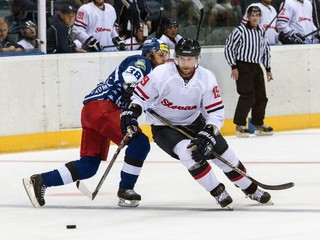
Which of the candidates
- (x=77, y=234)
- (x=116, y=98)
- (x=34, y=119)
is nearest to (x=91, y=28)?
(x=34, y=119)

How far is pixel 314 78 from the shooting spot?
41.9 ft

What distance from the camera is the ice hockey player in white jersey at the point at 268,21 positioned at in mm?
12805

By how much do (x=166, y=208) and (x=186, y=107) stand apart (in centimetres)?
63

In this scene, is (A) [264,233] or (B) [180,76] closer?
(A) [264,233]

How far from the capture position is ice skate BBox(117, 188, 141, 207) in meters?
7.35

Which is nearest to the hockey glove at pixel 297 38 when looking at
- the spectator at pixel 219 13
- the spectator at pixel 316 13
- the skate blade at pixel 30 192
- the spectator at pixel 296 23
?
the spectator at pixel 296 23

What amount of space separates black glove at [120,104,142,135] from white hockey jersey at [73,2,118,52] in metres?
4.42

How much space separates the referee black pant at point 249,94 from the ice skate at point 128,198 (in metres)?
4.64

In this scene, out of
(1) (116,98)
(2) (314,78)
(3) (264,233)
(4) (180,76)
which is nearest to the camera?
(3) (264,233)

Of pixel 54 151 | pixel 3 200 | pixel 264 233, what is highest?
pixel 264 233

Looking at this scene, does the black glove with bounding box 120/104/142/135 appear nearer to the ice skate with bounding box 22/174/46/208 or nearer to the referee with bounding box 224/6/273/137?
the ice skate with bounding box 22/174/46/208

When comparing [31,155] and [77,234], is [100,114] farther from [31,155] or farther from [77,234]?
[31,155]

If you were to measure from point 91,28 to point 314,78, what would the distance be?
8.50 feet

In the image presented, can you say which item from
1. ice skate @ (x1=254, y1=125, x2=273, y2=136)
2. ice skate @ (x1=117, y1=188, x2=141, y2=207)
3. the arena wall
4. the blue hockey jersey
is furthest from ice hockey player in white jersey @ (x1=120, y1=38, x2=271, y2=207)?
ice skate @ (x1=254, y1=125, x2=273, y2=136)
